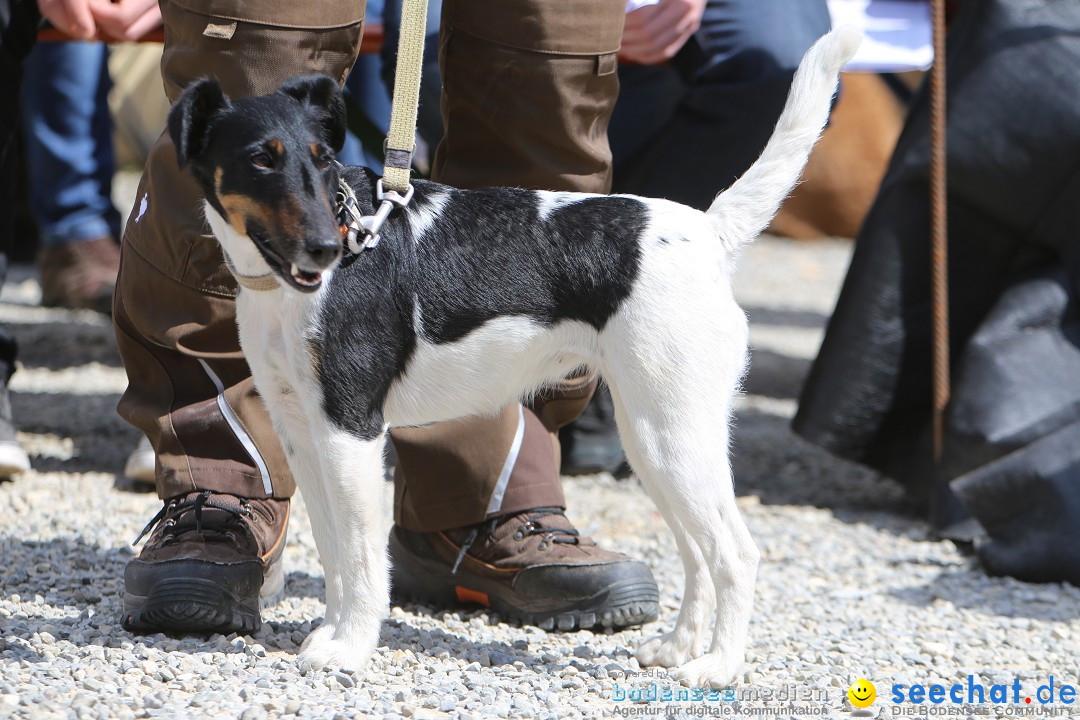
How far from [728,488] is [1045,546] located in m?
1.60

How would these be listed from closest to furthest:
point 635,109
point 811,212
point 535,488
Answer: point 535,488 → point 635,109 → point 811,212

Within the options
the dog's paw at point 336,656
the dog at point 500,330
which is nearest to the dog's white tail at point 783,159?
the dog at point 500,330

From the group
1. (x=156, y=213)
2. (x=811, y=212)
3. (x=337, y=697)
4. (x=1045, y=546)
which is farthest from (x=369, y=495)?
(x=811, y=212)

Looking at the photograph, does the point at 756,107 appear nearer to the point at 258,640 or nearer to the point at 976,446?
the point at 976,446

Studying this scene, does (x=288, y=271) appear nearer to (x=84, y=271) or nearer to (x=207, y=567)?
(x=207, y=567)

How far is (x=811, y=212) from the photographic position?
9.71m

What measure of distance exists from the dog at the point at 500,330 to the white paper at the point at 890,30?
104 inches

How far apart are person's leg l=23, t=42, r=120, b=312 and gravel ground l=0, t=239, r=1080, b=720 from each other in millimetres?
1086

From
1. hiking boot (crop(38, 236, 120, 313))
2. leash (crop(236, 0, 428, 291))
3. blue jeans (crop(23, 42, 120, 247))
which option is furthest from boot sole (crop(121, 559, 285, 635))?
blue jeans (crop(23, 42, 120, 247))

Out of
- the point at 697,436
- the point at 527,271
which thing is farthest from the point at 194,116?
the point at 697,436

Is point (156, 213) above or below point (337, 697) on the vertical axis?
above

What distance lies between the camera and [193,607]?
244cm

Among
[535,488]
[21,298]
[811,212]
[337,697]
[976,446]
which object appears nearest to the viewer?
[337,697]

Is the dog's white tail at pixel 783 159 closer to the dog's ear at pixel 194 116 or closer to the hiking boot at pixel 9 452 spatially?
the dog's ear at pixel 194 116
